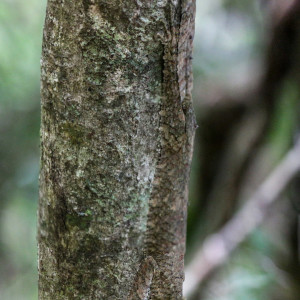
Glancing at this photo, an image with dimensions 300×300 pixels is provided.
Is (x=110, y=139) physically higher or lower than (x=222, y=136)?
lower

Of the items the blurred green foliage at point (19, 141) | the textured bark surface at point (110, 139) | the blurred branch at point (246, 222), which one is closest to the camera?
the textured bark surface at point (110, 139)

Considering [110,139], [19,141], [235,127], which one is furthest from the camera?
[235,127]

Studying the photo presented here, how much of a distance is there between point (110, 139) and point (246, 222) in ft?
4.53

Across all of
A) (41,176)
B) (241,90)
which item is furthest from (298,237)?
(41,176)

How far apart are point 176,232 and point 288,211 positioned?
5.47 ft

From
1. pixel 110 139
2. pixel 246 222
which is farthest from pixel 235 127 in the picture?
pixel 110 139

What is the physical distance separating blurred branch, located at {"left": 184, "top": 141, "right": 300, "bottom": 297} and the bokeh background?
0.13 m

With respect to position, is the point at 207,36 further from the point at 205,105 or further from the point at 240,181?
the point at 240,181

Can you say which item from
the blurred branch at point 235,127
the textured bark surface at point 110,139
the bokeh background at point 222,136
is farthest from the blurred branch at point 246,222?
the textured bark surface at point 110,139

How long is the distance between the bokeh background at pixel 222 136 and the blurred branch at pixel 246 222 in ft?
0.43

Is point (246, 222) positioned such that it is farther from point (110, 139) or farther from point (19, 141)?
point (110, 139)

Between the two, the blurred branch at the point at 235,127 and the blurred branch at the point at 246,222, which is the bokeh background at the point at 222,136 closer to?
the blurred branch at the point at 235,127

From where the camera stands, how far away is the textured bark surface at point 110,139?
0.55 m

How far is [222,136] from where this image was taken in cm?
229
